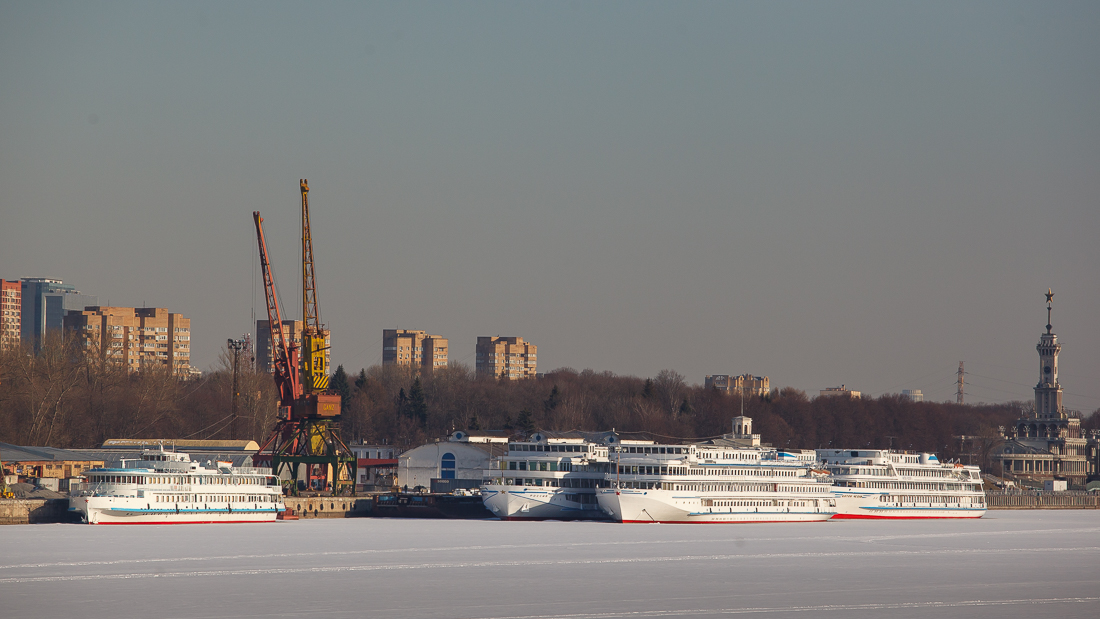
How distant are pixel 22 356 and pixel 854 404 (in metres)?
113

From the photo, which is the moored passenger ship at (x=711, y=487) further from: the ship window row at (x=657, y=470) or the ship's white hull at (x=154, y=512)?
the ship's white hull at (x=154, y=512)

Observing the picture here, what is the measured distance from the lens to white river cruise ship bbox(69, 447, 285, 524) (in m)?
80.2

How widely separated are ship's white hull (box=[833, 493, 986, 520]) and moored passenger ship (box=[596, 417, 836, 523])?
3.66m

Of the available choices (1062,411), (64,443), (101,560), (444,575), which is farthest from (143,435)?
(1062,411)

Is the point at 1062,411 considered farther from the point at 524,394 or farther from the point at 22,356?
the point at 22,356

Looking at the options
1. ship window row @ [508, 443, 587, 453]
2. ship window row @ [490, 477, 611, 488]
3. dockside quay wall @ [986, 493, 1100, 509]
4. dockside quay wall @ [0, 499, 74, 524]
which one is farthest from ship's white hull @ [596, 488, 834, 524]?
dockside quay wall @ [986, 493, 1100, 509]

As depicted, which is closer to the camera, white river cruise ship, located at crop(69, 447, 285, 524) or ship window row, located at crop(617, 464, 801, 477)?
white river cruise ship, located at crop(69, 447, 285, 524)

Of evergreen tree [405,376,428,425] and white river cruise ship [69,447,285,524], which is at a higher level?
evergreen tree [405,376,428,425]

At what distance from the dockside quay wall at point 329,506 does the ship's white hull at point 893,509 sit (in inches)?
1370

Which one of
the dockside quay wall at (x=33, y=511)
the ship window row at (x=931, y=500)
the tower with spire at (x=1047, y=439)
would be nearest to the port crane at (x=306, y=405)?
the dockside quay wall at (x=33, y=511)

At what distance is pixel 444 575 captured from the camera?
160ft

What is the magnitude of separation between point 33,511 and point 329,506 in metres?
22.5

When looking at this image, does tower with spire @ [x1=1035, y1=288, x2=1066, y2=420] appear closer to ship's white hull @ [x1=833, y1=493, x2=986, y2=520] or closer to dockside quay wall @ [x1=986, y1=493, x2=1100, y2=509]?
dockside quay wall @ [x1=986, y1=493, x2=1100, y2=509]

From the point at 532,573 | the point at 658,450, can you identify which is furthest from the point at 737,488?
the point at 532,573
